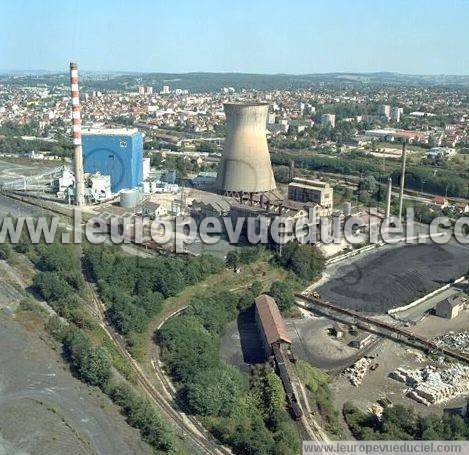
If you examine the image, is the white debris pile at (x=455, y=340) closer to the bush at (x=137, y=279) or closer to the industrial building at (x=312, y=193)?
the bush at (x=137, y=279)

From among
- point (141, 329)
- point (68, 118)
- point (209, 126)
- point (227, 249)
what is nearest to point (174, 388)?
point (141, 329)

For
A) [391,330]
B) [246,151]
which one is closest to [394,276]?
[391,330]

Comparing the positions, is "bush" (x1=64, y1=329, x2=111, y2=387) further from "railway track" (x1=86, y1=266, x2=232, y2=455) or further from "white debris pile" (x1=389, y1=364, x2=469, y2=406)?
"white debris pile" (x1=389, y1=364, x2=469, y2=406)

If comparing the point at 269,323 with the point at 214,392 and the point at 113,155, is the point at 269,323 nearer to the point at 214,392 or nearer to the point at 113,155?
the point at 214,392

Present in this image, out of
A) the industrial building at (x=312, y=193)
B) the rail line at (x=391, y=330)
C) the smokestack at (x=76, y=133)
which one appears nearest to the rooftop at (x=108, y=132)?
the smokestack at (x=76, y=133)

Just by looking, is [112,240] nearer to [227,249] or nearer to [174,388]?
[227,249]

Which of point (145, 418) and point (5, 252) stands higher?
point (5, 252)
